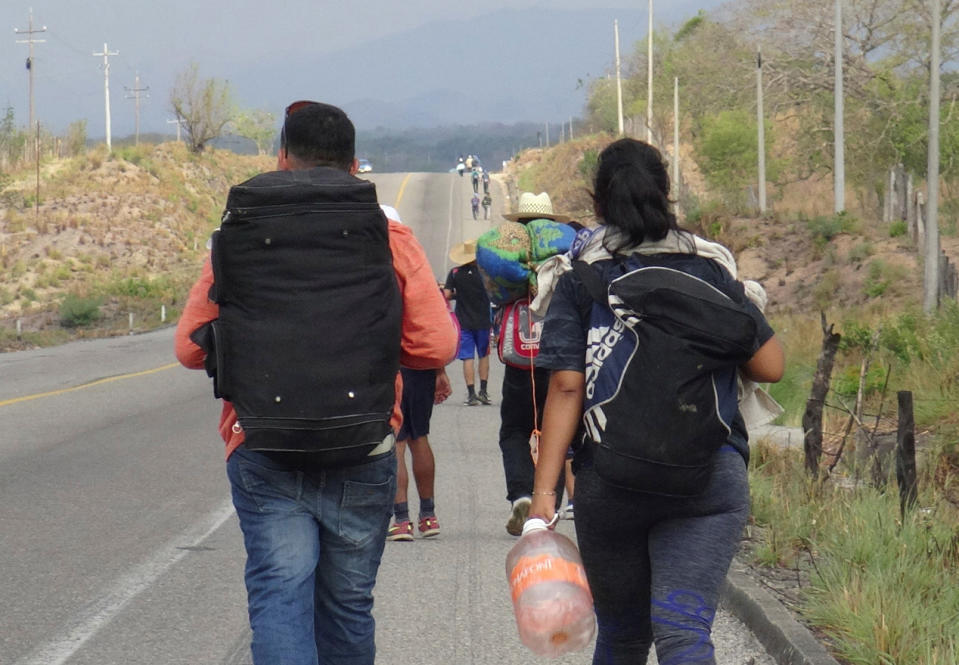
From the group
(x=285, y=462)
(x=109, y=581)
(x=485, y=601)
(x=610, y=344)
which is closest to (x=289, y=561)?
(x=285, y=462)

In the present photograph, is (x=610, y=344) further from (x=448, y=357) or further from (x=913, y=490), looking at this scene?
(x=913, y=490)

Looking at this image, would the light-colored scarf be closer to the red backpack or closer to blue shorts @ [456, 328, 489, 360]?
the red backpack

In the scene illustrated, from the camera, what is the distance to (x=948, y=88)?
4406cm

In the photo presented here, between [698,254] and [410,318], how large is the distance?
2.83 ft

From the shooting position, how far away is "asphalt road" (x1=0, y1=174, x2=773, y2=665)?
5891 mm

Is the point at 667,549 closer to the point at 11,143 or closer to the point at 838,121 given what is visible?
the point at 838,121

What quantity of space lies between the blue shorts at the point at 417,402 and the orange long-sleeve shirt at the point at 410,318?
146 inches

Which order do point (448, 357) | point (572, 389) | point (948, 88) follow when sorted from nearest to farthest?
point (572, 389) → point (448, 357) → point (948, 88)

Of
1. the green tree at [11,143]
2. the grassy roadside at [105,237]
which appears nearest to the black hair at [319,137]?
the grassy roadside at [105,237]

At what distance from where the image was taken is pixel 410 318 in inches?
155

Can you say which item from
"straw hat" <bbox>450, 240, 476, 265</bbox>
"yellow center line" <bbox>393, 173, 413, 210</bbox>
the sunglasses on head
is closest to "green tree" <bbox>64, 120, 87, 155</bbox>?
"yellow center line" <bbox>393, 173, 413, 210</bbox>

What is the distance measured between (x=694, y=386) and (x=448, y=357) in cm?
84

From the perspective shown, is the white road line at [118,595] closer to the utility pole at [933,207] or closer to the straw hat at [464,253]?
the straw hat at [464,253]

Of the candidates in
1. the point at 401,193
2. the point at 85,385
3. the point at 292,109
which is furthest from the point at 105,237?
the point at 292,109
